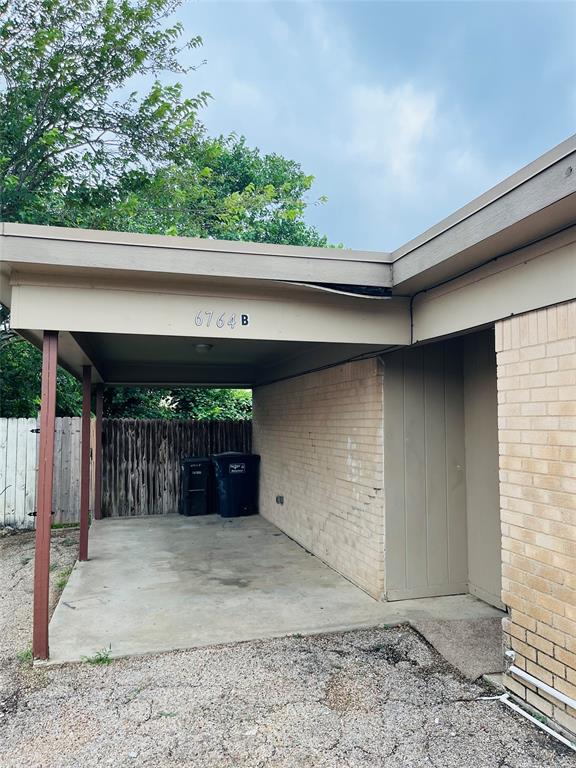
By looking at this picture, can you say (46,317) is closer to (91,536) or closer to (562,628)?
(562,628)

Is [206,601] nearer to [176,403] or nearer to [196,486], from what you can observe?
[196,486]

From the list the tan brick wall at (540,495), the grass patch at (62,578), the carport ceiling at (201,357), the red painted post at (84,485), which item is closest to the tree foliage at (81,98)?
the carport ceiling at (201,357)

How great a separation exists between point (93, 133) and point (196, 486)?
7.10 m

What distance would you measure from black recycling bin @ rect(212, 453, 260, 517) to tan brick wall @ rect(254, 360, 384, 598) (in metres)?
0.76

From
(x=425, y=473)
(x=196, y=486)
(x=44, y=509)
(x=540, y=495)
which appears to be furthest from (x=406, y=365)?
(x=196, y=486)

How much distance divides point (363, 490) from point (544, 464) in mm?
2524

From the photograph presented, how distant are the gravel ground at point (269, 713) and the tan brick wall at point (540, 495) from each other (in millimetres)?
364

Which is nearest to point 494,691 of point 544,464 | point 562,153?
point 544,464

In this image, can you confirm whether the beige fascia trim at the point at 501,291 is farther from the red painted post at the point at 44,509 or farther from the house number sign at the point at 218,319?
the red painted post at the point at 44,509

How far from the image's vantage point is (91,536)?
8242mm

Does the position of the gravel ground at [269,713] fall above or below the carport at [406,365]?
below

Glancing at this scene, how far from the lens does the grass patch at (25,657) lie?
151 inches

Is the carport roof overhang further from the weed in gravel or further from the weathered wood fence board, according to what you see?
the weathered wood fence board

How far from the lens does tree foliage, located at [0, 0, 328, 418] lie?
9.66 m
